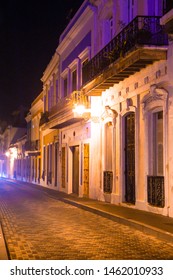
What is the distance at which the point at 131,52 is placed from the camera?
40.3 feet

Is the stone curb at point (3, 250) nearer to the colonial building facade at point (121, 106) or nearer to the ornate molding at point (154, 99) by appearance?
the colonial building facade at point (121, 106)

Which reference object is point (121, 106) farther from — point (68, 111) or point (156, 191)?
point (68, 111)

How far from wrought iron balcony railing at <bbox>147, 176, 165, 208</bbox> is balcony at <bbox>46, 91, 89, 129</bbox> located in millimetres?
6497

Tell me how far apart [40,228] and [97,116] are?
8.12 m

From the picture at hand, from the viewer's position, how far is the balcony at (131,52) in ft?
38.7

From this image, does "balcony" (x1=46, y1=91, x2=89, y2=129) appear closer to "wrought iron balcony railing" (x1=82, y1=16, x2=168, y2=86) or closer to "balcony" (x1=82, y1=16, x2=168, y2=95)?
"balcony" (x1=82, y1=16, x2=168, y2=95)

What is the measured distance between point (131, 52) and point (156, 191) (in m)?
4.00

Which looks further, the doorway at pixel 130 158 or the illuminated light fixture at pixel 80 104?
the illuminated light fixture at pixel 80 104

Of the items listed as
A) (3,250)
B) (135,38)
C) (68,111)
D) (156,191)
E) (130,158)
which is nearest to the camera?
(3,250)

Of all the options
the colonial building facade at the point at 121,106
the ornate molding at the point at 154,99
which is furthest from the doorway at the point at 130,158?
the ornate molding at the point at 154,99

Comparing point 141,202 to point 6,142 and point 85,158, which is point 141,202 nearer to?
point 85,158

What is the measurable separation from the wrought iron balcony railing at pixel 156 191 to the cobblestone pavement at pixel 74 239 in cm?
145

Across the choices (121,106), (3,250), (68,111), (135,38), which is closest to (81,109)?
(68,111)
